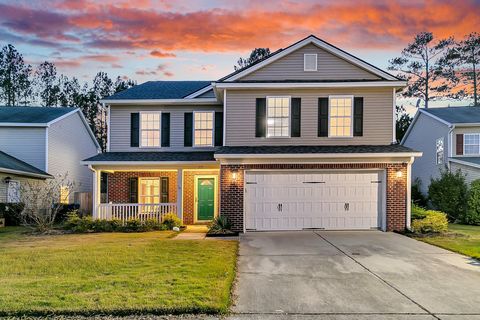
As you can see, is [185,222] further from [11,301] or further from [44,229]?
[11,301]

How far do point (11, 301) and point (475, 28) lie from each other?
127 ft

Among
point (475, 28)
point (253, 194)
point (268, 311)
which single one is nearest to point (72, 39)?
point (253, 194)

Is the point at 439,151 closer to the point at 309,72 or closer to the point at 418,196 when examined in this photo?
the point at 418,196

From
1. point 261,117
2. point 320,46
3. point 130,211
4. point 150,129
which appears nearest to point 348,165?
point 261,117

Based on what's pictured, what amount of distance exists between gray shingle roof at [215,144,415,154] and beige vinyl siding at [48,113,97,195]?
11.8 meters

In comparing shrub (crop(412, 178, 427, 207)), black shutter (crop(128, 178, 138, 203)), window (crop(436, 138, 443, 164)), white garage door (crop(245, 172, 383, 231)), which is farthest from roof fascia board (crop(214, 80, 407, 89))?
shrub (crop(412, 178, 427, 207))

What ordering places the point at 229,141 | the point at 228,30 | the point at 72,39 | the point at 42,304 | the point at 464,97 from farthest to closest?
A: the point at 464,97 → the point at 72,39 → the point at 228,30 → the point at 229,141 → the point at 42,304

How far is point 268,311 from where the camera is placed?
16.8 ft

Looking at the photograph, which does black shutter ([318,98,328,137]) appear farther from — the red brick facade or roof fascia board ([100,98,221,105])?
roof fascia board ([100,98,221,105])

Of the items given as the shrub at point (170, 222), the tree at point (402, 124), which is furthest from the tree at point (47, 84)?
the tree at point (402, 124)

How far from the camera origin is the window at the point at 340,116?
44.8ft

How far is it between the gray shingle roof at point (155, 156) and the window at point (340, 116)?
5165 mm

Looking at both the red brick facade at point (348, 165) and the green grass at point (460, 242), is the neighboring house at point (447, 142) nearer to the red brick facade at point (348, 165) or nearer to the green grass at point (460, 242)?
the green grass at point (460, 242)

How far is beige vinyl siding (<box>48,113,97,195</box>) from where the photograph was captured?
20406 millimetres
